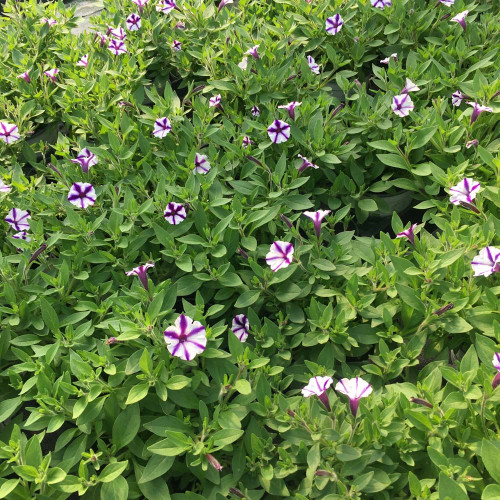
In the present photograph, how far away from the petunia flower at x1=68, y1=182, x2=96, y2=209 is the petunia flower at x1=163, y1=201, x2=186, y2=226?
43 centimetres

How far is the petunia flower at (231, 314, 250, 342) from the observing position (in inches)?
90.9

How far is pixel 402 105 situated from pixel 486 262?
47.6 inches

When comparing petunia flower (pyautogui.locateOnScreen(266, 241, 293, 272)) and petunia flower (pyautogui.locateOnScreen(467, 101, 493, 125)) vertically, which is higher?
petunia flower (pyautogui.locateOnScreen(467, 101, 493, 125))

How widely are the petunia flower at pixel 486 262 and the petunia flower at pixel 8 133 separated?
2.77 metres

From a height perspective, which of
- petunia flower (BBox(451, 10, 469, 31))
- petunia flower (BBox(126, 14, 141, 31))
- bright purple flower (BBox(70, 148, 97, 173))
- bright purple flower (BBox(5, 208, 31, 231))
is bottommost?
bright purple flower (BBox(5, 208, 31, 231))

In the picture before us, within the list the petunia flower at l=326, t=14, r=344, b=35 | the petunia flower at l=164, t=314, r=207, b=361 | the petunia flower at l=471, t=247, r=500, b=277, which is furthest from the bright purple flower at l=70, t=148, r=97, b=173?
the petunia flower at l=471, t=247, r=500, b=277

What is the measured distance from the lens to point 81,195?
109 inches

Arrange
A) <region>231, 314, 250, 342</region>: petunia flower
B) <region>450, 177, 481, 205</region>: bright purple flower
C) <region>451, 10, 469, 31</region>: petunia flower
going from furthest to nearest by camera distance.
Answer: <region>451, 10, 469, 31</region>: petunia flower, <region>450, 177, 481, 205</region>: bright purple flower, <region>231, 314, 250, 342</region>: petunia flower

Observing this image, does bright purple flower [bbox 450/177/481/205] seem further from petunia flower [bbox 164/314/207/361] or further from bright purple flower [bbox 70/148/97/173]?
bright purple flower [bbox 70/148/97/173]

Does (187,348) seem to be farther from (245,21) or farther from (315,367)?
(245,21)

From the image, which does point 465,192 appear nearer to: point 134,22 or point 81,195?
point 81,195

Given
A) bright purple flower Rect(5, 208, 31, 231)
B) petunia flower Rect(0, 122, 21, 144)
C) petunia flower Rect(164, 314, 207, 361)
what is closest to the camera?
petunia flower Rect(164, 314, 207, 361)

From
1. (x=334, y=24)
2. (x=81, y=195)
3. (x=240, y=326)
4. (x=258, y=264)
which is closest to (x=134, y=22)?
(x=334, y=24)

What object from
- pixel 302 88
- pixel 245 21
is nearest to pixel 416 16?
pixel 302 88
